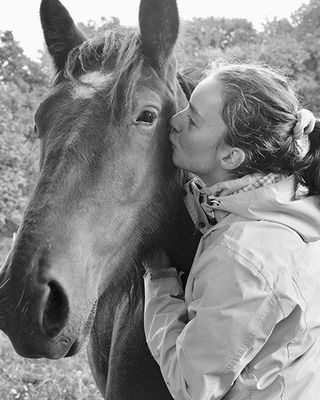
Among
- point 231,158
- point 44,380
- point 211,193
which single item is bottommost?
point 44,380

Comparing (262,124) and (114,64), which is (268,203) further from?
(114,64)

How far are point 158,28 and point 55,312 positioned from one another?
1.14 m

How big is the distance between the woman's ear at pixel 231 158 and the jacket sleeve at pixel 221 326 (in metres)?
0.34

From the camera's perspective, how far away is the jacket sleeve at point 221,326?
1.79 meters

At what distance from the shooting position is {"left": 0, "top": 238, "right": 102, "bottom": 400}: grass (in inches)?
209

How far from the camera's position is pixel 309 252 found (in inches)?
76.9

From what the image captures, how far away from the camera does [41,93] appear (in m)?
8.40

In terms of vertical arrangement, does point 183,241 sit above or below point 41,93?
above

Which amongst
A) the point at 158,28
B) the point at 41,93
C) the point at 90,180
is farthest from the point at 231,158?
the point at 41,93

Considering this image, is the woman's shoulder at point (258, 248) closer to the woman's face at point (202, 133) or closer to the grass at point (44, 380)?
the woman's face at point (202, 133)

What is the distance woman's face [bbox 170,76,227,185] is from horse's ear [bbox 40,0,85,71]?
24.8 inches

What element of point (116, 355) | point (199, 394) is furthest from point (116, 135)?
point (116, 355)

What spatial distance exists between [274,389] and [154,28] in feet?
4.49

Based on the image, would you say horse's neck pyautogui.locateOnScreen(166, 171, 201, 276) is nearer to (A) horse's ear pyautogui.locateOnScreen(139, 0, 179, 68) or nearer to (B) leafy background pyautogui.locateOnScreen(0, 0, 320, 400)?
(A) horse's ear pyautogui.locateOnScreen(139, 0, 179, 68)
